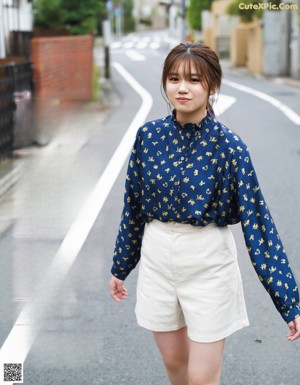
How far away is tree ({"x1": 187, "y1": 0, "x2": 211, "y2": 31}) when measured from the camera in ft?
179

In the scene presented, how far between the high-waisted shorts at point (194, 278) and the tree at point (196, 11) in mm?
53087

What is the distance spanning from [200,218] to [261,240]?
9.7 inches

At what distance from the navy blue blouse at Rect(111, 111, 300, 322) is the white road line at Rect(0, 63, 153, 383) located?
1.75 meters

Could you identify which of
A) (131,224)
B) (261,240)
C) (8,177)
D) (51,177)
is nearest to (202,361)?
(261,240)

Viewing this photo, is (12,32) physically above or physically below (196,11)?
above

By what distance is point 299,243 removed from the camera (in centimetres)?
599

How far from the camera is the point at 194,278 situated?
2533 mm

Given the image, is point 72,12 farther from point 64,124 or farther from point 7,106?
point 7,106

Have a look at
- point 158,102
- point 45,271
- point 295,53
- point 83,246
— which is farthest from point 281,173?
point 295,53

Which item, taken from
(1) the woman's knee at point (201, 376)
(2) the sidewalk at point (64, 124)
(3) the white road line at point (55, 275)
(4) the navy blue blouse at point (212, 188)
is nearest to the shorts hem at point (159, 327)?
(1) the woman's knee at point (201, 376)

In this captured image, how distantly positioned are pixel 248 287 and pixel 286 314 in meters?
2.47

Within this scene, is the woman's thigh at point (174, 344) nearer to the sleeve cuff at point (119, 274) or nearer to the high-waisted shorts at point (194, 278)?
the high-waisted shorts at point (194, 278)

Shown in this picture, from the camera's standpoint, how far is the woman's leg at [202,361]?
252 centimetres

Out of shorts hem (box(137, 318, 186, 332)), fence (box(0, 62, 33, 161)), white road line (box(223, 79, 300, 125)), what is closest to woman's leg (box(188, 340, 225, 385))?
shorts hem (box(137, 318, 186, 332))
